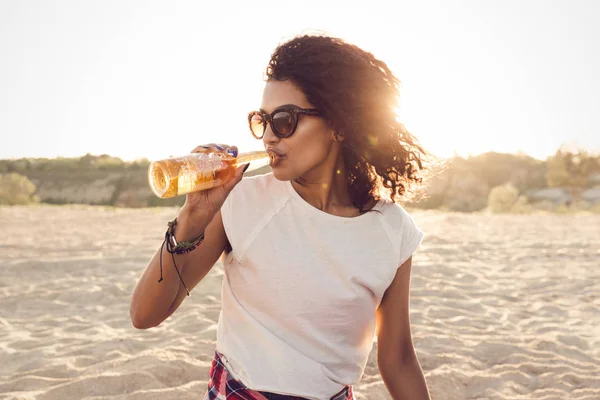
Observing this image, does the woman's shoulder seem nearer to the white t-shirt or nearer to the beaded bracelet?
the white t-shirt

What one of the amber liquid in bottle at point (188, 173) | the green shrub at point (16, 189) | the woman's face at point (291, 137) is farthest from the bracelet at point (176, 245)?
the green shrub at point (16, 189)

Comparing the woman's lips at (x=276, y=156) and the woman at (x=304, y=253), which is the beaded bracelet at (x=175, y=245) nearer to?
the woman at (x=304, y=253)

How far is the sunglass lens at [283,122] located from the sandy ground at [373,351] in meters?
2.28

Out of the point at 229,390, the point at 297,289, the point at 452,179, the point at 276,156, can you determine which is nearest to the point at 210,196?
the point at 276,156

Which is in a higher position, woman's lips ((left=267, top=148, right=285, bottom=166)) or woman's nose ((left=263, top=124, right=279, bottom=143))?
woman's nose ((left=263, top=124, right=279, bottom=143))

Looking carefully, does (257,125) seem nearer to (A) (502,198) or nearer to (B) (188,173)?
(B) (188,173)

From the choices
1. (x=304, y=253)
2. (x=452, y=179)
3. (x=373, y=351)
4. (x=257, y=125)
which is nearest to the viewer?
(x=304, y=253)

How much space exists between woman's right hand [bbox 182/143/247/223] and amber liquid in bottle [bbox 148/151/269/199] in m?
0.02

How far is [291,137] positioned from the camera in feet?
6.48

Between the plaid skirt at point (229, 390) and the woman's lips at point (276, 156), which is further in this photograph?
the woman's lips at point (276, 156)

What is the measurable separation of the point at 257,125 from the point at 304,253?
1.59ft

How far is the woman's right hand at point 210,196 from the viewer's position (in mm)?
1854

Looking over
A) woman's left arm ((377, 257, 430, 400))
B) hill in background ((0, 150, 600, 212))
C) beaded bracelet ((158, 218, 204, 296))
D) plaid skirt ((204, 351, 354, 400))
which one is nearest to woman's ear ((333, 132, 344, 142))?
woman's left arm ((377, 257, 430, 400))

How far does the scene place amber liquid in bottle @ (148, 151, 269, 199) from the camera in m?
1.76
